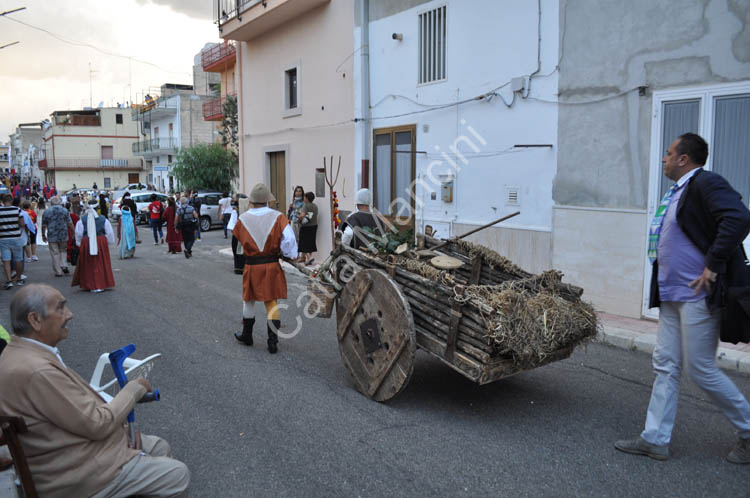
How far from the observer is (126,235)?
1488 centimetres

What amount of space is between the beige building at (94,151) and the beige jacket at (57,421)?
6075 centimetres

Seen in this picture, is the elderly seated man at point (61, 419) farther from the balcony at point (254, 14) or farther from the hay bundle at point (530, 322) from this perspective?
the balcony at point (254, 14)

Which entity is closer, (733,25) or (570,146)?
(733,25)

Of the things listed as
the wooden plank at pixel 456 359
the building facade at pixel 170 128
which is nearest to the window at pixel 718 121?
the wooden plank at pixel 456 359

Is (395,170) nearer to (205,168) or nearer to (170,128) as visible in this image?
(205,168)

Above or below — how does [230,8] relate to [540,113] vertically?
above

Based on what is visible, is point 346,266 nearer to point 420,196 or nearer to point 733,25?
point 733,25

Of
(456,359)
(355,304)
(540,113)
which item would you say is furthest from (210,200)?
(456,359)

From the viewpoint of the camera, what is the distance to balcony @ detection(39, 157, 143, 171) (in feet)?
193

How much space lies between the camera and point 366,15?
12641 mm

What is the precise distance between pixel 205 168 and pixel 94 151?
3763 cm

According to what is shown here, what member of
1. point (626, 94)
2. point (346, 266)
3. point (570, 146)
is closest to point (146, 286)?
point (346, 266)

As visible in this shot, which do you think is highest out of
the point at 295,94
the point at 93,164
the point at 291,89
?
the point at 291,89

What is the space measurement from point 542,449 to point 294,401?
6.92 ft
